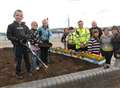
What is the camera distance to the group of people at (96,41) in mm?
12367

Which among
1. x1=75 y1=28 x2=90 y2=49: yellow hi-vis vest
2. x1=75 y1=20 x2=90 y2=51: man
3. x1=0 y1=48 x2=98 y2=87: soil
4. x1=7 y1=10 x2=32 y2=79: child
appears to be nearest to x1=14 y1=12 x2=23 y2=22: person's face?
x1=7 y1=10 x2=32 y2=79: child

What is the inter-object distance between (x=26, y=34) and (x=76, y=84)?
195 cm

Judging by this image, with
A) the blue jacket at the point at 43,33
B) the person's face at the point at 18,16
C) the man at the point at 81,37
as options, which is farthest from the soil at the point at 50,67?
the person's face at the point at 18,16

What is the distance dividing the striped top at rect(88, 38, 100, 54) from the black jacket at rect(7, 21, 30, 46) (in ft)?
11.5

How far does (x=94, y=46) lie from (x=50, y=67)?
2.19m

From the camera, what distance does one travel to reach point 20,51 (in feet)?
32.9

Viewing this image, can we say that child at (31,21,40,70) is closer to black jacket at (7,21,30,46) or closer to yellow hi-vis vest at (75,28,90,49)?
black jacket at (7,21,30,46)

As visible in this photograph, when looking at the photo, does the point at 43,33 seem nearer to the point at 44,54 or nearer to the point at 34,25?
the point at 34,25

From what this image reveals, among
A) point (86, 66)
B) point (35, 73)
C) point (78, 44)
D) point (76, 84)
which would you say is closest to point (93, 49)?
point (78, 44)

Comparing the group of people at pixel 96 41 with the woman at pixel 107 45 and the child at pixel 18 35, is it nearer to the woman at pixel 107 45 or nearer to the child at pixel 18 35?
the woman at pixel 107 45

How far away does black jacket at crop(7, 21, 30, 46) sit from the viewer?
984 centimetres

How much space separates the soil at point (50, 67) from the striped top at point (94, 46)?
2.58 feet

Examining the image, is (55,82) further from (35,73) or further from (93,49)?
(93,49)

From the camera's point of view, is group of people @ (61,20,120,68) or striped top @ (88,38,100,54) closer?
group of people @ (61,20,120,68)
